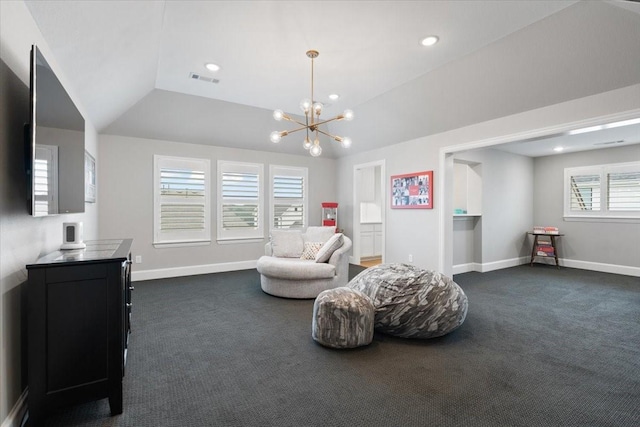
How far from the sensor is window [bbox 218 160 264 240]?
6.21 m

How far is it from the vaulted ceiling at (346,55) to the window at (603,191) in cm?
428

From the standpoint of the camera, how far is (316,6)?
272 cm

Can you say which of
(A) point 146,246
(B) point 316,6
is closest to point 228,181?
(A) point 146,246

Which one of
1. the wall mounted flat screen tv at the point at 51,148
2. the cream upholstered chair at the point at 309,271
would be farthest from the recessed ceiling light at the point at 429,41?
the wall mounted flat screen tv at the point at 51,148

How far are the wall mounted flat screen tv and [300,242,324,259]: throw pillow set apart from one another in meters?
3.00

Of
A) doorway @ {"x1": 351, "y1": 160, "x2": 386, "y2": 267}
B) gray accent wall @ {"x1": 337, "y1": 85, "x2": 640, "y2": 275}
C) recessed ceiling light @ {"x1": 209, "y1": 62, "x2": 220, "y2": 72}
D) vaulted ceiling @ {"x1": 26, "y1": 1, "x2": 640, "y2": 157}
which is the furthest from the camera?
doorway @ {"x1": 351, "y1": 160, "x2": 386, "y2": 267}

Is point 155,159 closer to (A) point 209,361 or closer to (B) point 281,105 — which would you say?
(B) point 281,105

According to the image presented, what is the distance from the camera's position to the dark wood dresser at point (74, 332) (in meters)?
1.72

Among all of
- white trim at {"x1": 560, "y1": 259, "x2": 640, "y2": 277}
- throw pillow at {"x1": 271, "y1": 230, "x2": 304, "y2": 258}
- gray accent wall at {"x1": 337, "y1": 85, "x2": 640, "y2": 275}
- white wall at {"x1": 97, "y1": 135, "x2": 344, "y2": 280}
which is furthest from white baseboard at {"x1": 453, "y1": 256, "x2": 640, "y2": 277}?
white wall at {"x1": 97, "y1": 135, "x2": 344, "y2": 280}

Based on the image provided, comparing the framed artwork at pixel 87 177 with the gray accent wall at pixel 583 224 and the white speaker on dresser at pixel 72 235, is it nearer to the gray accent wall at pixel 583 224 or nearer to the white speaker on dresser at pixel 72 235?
the white speaker on dresser at pixel 72 235

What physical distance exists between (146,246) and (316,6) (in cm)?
482

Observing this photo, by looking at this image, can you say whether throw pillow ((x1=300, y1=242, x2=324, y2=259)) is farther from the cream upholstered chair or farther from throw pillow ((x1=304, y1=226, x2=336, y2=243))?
throw pillow ((x1=304, y1=226, x2=336, y2=243))

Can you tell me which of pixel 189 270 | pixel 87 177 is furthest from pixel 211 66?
pixel 189 270

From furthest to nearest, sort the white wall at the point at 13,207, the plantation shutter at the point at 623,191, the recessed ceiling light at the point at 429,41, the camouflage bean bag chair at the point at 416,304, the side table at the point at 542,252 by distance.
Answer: the side table at the point at 542,252 → the plantation shutter at the point at 623,191 → the recessed ceiling light at the point at 429,41 → the camouflage bean bag chair at the point at 416,304 → the white wall at the point at 13,207
